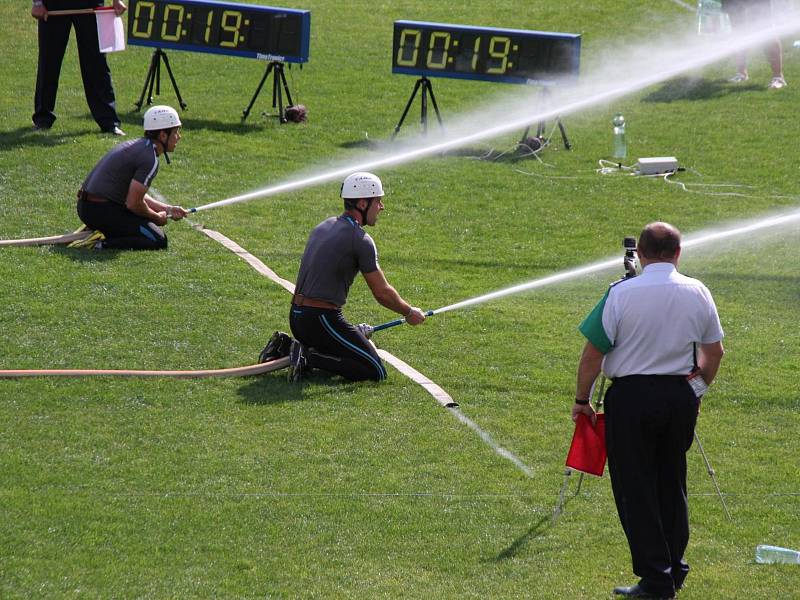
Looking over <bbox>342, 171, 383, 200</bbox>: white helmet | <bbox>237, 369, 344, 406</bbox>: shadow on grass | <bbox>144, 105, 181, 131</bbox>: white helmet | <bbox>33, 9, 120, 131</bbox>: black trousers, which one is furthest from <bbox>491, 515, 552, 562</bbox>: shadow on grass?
<bbox>33, 9, 120, 131</bbox>: black trousers

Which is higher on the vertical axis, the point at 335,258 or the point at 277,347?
the point at 335,258

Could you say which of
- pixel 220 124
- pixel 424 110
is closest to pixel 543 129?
pixel 424 110

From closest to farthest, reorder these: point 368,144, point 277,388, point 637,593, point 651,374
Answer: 1. point 651,374
2. point 637,593
3. point 277,388
4. point 368,144

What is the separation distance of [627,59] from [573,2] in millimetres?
4317

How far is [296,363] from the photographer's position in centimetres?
1127

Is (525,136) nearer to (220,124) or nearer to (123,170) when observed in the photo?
(220,124)

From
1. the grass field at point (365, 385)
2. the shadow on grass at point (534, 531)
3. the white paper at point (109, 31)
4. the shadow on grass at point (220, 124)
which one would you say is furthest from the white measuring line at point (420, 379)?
the shadow on grass at point (220, 124)

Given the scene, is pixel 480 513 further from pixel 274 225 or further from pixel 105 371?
pixel 274 225

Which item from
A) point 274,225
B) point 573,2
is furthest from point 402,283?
point 573,2

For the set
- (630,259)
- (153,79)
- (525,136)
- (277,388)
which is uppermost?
(630,259)

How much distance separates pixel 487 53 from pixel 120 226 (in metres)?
8.27

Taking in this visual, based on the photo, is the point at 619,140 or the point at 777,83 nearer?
the point at 619,140

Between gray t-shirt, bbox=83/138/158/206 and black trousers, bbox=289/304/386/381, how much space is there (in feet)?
12.7

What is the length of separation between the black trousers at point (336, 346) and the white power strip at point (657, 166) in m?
9.85
